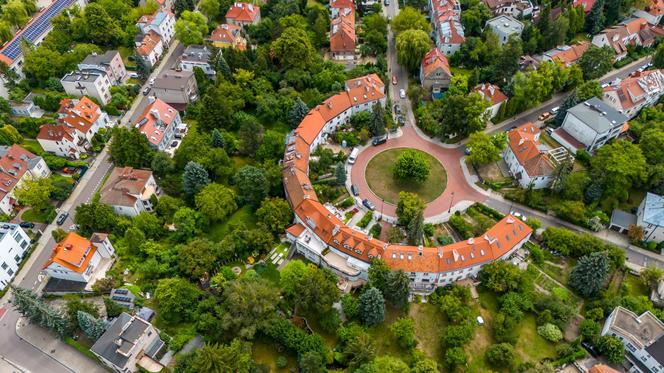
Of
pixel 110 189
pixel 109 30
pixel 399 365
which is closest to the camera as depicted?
pixel 399 365

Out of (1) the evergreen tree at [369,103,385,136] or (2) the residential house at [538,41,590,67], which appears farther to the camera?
(2) the residential house at [538,41,590,67]

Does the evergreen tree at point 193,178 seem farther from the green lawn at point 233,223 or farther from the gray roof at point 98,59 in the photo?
the gray roof at point 98,59

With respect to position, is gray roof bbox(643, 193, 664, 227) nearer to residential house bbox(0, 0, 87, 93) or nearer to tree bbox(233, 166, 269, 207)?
tree bbox(233, 166, 269, 207)

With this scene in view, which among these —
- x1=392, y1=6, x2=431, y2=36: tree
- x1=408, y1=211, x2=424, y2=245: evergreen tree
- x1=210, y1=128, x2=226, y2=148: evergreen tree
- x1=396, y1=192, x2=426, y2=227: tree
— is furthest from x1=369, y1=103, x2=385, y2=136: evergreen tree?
x1=392, y1=6, x2=431, y2=36: tree

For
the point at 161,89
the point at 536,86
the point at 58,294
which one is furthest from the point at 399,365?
the point at 161,89

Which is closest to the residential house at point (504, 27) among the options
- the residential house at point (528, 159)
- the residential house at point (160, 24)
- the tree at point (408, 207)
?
the residential house at point (528, 159)

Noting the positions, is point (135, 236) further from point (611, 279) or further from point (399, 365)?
point (611, 279)
